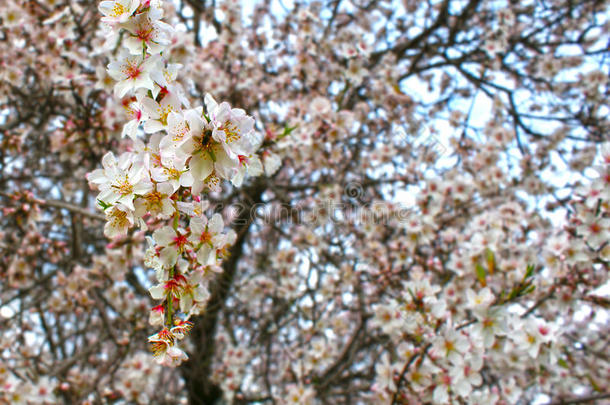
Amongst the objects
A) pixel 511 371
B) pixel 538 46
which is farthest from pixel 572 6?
pixel 511 371

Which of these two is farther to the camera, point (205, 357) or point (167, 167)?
point (205, 357)

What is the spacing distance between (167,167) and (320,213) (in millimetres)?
2937

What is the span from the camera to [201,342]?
14.8 feet

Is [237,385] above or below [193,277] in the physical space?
above

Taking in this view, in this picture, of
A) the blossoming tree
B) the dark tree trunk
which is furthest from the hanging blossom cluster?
the dark tree trunk

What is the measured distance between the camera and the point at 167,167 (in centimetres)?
116

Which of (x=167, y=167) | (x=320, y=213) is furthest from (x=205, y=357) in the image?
(x=167, y=167)

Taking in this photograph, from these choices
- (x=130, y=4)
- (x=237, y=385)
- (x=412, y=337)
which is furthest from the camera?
(x=237, y=385)

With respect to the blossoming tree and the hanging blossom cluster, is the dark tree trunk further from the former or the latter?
the hanging blossom cluster

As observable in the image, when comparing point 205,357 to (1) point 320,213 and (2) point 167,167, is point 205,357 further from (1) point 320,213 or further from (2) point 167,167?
(2) point 167,167

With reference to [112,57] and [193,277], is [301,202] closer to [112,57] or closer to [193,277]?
[112,57]

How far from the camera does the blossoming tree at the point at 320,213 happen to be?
7.65ft

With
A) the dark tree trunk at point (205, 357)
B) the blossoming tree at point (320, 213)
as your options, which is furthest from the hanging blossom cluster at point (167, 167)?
the dark tree trunk at point (205, 357)

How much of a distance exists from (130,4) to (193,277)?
831 millimetres
